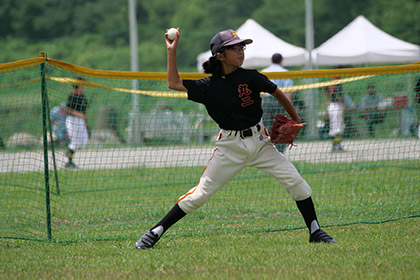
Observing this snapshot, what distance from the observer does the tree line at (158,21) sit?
31.3 metres

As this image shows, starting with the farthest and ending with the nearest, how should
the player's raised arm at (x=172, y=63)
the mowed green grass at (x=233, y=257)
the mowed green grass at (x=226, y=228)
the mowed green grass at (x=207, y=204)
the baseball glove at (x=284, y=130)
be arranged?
the mowed green grass at (x=207, y=204), the baseball glove at (x=284, y=130), the player's raised arm at (x=172, y=63), the mowed green grass at (x=226, y=228), the mowed green grass at (x=233, y=257)

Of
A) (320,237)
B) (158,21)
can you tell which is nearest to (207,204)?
(320,237)

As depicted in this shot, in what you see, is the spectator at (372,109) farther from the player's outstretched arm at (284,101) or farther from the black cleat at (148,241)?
the black cleat at (148,241)

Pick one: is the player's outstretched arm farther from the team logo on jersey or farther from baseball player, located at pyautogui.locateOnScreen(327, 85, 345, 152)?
baseball player, located at pyautogui.locateOnScreen(327, 85, 345, 152)

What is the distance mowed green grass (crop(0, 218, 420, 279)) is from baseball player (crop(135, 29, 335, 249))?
1.03 feet

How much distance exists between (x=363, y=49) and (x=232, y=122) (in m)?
13.1

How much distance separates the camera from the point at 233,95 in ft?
17.1

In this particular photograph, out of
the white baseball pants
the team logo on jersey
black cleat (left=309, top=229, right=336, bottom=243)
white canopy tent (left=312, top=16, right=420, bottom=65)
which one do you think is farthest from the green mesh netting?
white canopy tent (left=312, top=16, right=420, bottom=65)

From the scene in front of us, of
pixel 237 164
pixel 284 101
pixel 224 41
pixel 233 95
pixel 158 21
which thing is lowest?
pixel 237 164

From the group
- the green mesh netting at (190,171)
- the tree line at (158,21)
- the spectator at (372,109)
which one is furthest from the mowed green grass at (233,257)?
the tree line at (158,21)

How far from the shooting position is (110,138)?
31.2ft

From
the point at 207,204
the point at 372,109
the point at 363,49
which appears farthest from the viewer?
the point at 363,49

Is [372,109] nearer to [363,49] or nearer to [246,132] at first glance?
[246,132]

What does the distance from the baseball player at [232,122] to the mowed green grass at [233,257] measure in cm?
32
